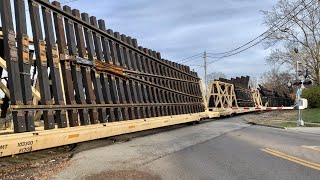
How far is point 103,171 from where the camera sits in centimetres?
769

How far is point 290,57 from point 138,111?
45710 mm

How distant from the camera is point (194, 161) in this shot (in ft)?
30.5

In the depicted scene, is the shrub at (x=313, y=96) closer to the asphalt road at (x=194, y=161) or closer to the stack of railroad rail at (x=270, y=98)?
the stack of railroad rail at (x=270, y=98)

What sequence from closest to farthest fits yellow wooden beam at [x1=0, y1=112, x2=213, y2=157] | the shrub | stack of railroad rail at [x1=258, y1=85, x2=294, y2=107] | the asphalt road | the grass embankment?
yellow wooden beam at [x1=0, y1=112, x2=213, y2=157], the asphalt road, the grass embankment, the shrub, stack of railroad rail at [x1=258, y1=85, x2=294, y2=107]

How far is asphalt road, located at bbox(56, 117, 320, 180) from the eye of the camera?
7.62 meters

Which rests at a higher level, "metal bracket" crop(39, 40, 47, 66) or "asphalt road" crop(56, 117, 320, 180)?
"metal bracket" crop(39, 40, 47, 66)

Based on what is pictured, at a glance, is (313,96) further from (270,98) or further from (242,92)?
(242,92)

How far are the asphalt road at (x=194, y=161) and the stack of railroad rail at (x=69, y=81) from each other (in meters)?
0.84

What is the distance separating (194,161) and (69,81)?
3706 millimetres

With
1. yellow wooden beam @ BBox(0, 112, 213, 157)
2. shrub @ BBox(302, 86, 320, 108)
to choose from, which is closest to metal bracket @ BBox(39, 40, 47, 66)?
yellow wooden beam @ BBox(0, 112, 213, 157)

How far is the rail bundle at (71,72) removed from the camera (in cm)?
814

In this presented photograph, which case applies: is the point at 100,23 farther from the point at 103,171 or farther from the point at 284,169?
the point at 284,169

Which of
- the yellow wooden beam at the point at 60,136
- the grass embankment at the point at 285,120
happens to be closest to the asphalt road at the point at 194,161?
the yellow wooden beam at the point at 60,136

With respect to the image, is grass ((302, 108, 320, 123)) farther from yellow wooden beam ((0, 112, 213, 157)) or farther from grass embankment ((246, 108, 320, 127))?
yellow wooden beam ((0, 112, 213, 157))
